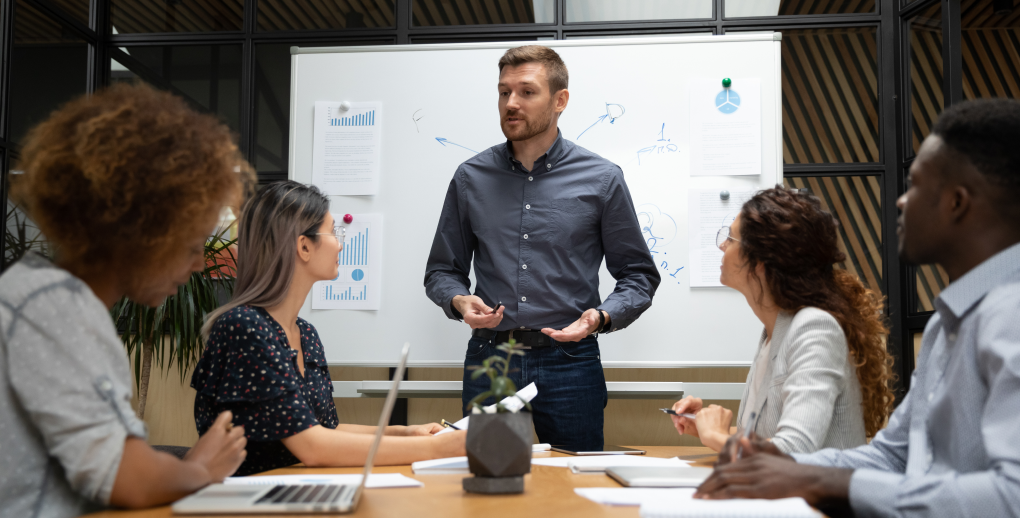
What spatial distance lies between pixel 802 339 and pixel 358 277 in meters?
2.06

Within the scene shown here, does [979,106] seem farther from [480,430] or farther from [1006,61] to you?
[1006,61]

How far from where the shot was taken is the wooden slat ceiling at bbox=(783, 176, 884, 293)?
359cm

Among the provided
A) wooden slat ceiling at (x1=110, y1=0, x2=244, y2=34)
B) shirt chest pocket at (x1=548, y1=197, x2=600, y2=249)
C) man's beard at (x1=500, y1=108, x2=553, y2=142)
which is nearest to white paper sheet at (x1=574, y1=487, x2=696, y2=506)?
shirt chest pocket at (x1=548, y1=197, x2=600, y2=249)

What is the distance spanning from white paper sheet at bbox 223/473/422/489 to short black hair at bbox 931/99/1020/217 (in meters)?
1.01

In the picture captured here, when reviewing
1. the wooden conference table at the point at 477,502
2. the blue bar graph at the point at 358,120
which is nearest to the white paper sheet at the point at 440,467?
the wooden conference table at the point at 477,502

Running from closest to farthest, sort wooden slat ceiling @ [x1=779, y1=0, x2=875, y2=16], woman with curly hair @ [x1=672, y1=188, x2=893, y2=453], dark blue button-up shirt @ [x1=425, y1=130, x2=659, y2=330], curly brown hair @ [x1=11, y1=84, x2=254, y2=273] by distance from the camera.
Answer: curly brown hair @ [x1=11, y1=84, x2=254, y2=273], woman with curly hair @ [x1=672, y1=188, x2=893, y2=453], dark blue button-up shirt @ [x1=425, y1=130, x2=659, y2=330], wooden slat ceiling @ [x1=779, y1=0, x2=875, y2=16]

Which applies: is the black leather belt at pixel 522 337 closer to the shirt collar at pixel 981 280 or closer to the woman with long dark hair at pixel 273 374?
the woman with long dark hair at pixel 273 374

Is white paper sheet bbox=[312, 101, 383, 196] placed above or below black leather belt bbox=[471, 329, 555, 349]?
above

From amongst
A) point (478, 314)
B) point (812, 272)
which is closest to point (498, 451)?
point (812, 272)

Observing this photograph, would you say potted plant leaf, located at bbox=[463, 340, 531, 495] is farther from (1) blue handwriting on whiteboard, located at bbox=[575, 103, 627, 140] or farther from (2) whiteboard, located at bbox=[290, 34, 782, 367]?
(1) blue handwriting on whiteboard, located at bbox=[575, 103, 627, 140]

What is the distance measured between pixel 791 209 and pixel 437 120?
1860mm

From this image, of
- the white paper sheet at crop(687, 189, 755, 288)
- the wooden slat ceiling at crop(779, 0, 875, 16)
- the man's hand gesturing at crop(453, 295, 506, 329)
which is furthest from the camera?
the wooden slat ceiling at crop(779, 0, 875, 16)

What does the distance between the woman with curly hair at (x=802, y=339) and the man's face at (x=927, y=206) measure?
0.42 meters

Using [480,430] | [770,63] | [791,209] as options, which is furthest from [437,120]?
[480,430]
